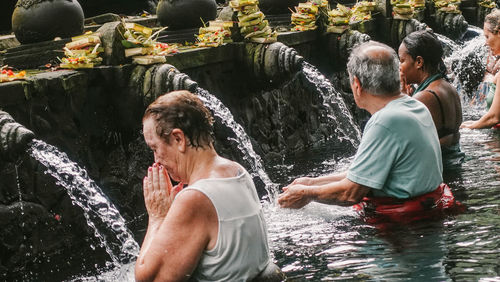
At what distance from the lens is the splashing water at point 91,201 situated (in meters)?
5.58

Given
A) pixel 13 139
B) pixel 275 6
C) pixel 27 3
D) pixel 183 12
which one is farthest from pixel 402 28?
pixel 13 139

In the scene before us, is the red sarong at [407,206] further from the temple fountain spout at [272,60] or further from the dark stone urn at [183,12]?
the dark stone urn at [183,12]

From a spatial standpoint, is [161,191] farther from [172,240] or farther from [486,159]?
[486,159]

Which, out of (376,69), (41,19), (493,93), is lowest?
(493,93)

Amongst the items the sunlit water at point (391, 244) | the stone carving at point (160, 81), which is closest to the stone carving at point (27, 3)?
the stone carving at point (160, 81)

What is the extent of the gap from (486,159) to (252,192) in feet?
13.5

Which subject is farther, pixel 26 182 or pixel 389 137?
pixel 26 182

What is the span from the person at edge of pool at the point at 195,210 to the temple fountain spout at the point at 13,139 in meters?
1.79

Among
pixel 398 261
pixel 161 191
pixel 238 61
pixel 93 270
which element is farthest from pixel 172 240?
pixel 238 61

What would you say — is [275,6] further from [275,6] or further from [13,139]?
[13,139]

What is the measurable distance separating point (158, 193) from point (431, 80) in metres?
2.90

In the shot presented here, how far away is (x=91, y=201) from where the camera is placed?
20.2ft

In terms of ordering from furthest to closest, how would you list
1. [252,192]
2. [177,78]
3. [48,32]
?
[48,32], [177,78], [252,192]

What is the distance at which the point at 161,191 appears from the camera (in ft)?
10.3
